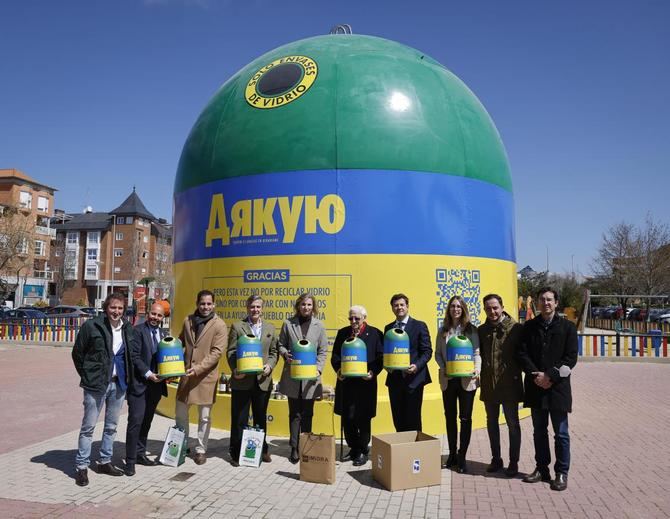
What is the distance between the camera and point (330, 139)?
324 inches

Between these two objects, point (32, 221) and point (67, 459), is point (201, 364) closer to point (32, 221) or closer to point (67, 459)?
point (67, 459)

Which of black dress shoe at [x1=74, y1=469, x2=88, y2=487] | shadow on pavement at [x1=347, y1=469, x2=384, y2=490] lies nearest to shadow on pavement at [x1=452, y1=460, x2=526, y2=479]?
shadow on pavement at [x1=347, y1=469, x2=384, y2=490]

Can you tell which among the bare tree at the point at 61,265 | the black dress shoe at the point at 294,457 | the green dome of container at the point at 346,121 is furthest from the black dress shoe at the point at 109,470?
the bare tree at the point at 61,265

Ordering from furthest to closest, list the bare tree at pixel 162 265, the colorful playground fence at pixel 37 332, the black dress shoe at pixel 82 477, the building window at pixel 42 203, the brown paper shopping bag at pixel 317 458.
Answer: the building window at pixel 42 203 → the bare tree at pixel 162 265 → the colorful playground fence at pixel 37 332 → the brown paper shopping bag at pixel 317 458 → the black dress shoe at pixel 82 477

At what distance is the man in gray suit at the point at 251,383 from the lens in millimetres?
6574

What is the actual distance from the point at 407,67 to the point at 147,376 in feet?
21.5

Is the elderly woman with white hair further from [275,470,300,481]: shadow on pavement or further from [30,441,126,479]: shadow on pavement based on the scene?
[30,441,126,479]: shadow on pavement

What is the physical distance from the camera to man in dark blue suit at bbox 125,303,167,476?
20.3 ft

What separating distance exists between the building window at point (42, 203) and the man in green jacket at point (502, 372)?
6768 cm

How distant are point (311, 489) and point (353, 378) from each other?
1.42 metres

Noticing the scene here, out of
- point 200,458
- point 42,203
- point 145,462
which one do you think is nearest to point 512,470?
point 200,458

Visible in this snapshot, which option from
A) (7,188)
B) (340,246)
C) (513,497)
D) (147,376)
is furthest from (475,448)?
(7,188)

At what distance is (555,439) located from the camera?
589cm

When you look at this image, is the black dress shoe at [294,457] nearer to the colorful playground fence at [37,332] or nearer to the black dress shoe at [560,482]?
the black dress shoe at [560,482]
